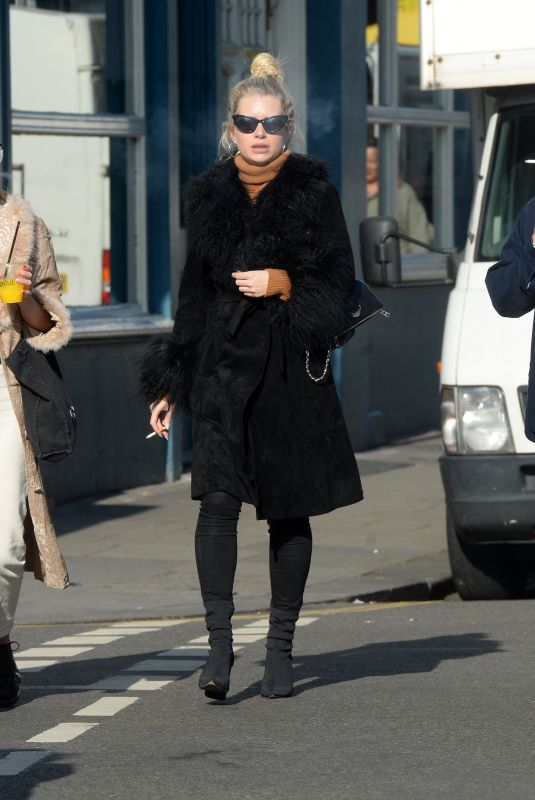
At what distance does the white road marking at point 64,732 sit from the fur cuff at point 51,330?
1142mm

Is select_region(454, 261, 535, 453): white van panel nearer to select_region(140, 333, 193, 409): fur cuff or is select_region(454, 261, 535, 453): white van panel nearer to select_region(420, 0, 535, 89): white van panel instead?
select_region(420, 0, 535, 89): white van panel

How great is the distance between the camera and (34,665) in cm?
717

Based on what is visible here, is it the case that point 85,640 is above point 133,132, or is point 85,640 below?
below

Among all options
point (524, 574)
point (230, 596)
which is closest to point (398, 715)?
point (230, 596)

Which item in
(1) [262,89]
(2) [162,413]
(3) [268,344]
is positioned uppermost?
(1) [262,89]

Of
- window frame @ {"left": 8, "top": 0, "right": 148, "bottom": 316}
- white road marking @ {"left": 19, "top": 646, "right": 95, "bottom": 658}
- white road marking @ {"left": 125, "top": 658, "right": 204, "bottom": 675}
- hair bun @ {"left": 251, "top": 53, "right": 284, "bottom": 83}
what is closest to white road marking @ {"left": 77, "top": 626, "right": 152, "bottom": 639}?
white road marking @ {"left": 19, "top": 646, "right": 95, "bottom": 658}

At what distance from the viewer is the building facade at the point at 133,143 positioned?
12.3 metres

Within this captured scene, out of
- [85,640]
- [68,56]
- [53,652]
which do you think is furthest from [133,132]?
[53,652]

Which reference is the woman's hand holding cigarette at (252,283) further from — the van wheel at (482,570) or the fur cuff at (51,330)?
the van wheel at (482,570)

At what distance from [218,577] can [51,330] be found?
0.92 m

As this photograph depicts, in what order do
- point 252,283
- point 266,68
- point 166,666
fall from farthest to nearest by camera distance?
point 166,666, point 266,68, point 252,283

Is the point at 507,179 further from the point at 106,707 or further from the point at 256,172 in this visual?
the point at 106,707

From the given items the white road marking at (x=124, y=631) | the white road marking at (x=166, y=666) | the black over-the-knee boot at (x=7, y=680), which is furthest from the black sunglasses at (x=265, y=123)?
the white road marking at (x=124, y=631)

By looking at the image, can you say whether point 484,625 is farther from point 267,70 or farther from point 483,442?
point 267,70
